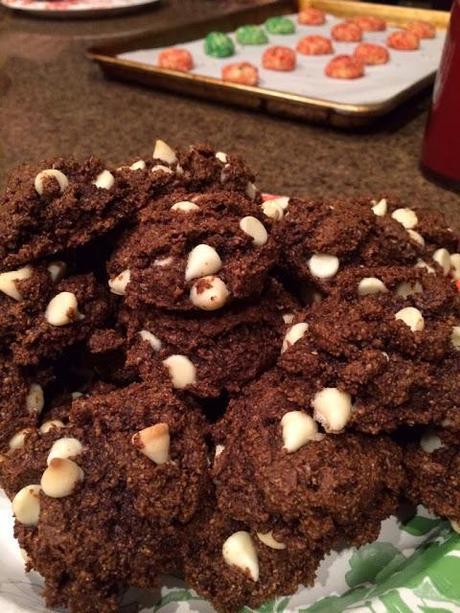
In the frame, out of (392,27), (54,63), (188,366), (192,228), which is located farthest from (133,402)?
(392,27)

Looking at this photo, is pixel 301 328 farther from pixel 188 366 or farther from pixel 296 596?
pixel 296 596

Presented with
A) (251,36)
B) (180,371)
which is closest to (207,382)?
(180,371)

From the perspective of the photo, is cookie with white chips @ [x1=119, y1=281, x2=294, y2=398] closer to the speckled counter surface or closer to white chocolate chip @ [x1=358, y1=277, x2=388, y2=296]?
white chocolate chip @ [x1=358, y1=277, x2=388, y2=296]

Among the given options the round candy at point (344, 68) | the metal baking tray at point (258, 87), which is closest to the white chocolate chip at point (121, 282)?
the metal baking tray at point (258, 87)

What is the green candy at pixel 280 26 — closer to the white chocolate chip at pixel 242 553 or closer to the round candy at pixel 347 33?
the round candy at pixel 347 33

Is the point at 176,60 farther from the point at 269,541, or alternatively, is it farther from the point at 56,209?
the point at 269,541
